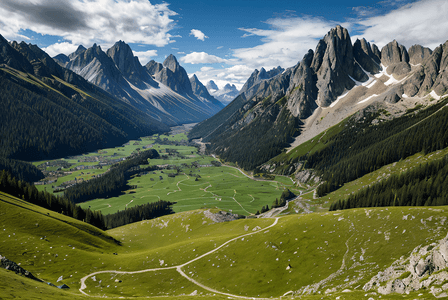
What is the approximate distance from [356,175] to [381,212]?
475 feet

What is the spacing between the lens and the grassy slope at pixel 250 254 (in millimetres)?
54062

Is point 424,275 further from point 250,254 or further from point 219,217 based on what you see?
point 219,217

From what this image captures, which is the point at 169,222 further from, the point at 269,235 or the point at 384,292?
the point at 384,292

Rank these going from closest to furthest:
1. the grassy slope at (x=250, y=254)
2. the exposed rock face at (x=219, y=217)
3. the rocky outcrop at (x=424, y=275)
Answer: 1. the rocky outcrop at (x=424, y=275)
2. the grassy slope at (x=250, y=254)
3. the exposed rock face at (x=219, y=217)

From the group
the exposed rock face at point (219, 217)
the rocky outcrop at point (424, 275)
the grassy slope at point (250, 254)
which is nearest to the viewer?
the rocky outcrop at point (424, 275)

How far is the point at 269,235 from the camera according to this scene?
7788 cm

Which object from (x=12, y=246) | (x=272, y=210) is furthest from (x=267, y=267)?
(x=272, y=210)

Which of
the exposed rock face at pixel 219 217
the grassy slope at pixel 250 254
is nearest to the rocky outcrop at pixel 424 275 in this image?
the grassy slope at pixel 250 254

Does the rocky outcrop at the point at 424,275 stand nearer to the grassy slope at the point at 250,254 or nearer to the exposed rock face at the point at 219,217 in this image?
the grassy slope at the point at 250,254

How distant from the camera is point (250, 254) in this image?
70.6 meters

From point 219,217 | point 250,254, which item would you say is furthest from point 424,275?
point 219,217

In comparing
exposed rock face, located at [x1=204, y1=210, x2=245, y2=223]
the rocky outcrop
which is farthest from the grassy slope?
exposed rock face, located at [x1=204, y1=210, x2=245, y2=223]

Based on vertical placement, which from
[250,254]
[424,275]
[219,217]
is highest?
[424,275]

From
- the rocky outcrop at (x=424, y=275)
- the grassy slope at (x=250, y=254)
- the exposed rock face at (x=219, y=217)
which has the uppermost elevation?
the rocky outcrop at (x=424, y=275)
